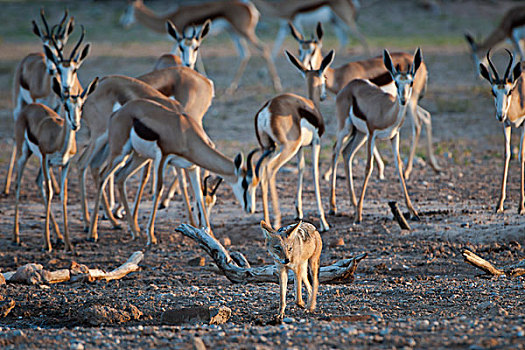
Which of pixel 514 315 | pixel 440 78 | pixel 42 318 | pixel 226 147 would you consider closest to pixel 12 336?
pixel 42 318

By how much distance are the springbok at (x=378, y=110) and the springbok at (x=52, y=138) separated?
3417mm

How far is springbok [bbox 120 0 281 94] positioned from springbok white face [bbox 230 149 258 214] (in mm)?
8988

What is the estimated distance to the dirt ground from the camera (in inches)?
197

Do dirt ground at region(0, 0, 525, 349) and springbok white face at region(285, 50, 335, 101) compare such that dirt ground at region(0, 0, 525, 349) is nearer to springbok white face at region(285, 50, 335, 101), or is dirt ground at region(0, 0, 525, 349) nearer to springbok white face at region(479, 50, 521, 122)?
springbok white face at region(479, 50, 521, 122)

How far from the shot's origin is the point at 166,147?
29.2 ft

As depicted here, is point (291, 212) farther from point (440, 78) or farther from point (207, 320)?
point (440, 78)

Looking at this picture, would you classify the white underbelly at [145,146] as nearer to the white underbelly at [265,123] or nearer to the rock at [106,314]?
the white underbelly at [265,123]

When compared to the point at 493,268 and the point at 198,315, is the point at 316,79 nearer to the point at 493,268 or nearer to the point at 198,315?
the point at 493,268

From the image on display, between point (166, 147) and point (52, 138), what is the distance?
140 centimetres

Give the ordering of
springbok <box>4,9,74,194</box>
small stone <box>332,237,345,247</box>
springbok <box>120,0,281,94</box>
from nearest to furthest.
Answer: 1. small stone <box>332,237,345,247</box>
2. springbok <box>4,9,74,194</box>
3. springbok <box>120,0,281,94</box>

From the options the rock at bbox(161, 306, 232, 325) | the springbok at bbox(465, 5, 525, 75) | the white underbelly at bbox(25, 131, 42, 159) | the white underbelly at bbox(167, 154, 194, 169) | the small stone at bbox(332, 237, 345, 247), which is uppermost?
the springbok at bbox(465, 5, 525, 75)

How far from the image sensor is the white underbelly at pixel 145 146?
895 centimetres

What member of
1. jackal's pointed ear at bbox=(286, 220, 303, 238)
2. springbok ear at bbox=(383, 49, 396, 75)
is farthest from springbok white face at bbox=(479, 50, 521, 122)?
jackal's pointed ear at bbox=(286, 220, 303, 238)

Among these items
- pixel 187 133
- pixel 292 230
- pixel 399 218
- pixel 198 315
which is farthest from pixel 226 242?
pixel 292 230
